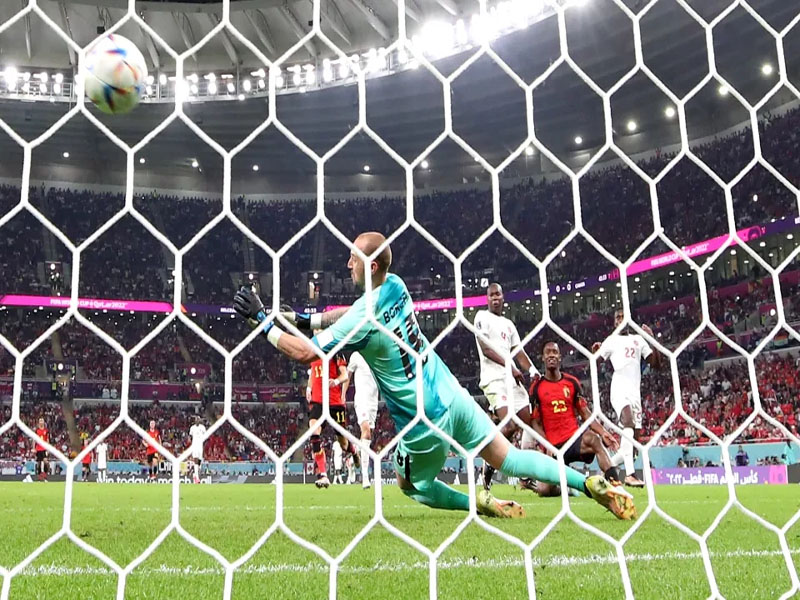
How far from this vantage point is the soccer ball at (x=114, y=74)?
11.7ft

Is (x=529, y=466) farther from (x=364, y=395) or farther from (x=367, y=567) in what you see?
(x=364, y=395)

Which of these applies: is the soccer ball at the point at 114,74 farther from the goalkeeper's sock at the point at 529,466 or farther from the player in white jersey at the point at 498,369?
the player in white jersey at the point at 498,369

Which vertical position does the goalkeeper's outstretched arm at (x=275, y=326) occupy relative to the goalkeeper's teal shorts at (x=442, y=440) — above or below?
above

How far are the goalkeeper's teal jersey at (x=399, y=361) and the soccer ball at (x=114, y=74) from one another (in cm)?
170

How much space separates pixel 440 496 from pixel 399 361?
931 millimetres

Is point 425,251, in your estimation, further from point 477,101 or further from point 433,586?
point 433,586

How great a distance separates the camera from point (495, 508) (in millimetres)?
4512

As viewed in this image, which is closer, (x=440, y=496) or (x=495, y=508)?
(x=440, y=496)

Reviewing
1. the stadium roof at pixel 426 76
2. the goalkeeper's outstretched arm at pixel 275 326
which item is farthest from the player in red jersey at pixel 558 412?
the stadium roof at pixel 426 76

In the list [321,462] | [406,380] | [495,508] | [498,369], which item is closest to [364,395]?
[321,462]

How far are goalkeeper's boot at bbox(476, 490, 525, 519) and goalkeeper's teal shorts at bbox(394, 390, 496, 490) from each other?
33.5 inches

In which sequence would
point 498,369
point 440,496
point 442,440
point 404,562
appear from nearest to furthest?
point 404,562 → point 442,440 → point 440,496 → point 498,369

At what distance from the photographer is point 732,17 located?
18.9 metres

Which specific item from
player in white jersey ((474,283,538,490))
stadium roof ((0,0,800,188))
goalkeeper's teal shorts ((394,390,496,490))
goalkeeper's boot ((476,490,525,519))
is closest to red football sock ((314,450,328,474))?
player in white jersey ((474,283,538,490))
